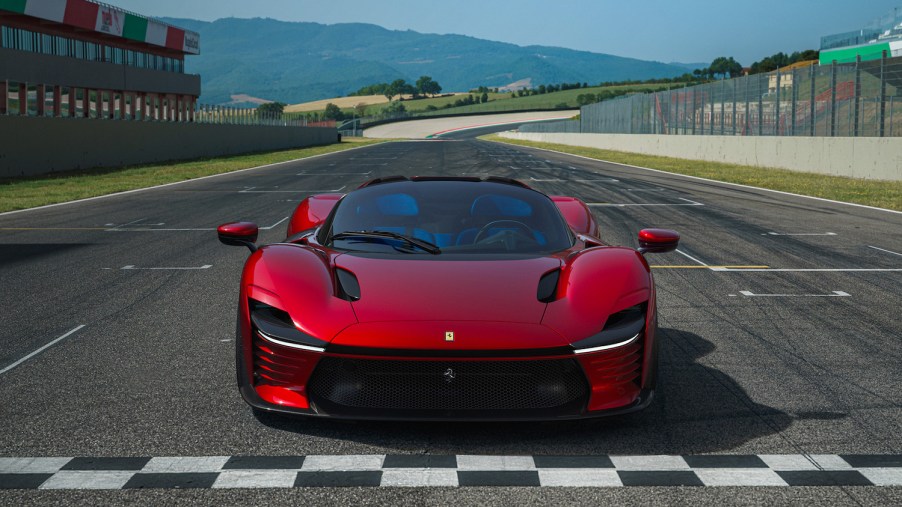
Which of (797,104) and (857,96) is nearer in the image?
(857,96)

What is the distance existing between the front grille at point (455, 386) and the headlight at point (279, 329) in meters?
0.11

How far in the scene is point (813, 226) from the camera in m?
15.3

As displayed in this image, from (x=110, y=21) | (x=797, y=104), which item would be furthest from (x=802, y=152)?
(x=110, y=21)

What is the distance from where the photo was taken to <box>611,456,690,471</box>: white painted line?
4.21m

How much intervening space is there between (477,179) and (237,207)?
1338 centimetres

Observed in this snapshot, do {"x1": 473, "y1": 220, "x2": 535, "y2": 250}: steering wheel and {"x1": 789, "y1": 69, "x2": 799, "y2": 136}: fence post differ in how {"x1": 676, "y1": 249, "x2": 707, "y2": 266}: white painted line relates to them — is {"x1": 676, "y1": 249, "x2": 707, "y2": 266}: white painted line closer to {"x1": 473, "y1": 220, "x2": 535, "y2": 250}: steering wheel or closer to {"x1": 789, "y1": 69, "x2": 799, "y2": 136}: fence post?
{"x1": 473, "y1": 220, "x2": 535, "y2": 250}: steering wheel

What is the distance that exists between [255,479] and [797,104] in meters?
29.3

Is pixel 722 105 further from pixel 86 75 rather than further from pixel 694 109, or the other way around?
pixel 86 75

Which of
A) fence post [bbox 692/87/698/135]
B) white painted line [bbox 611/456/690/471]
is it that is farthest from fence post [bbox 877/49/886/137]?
white painted line [bbox 611/456/690/471]

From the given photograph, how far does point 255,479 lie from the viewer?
4055 mm

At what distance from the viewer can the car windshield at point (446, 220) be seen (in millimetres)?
5535

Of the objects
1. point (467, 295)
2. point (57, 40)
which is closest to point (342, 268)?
point (467, 295)


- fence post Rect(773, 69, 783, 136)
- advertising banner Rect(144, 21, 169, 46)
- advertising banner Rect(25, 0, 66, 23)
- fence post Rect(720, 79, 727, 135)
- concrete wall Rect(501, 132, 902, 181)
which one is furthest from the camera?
advertising banner Rect(144, 21, 169, 46)

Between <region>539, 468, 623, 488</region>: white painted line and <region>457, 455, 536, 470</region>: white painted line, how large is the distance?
0.11 meters
